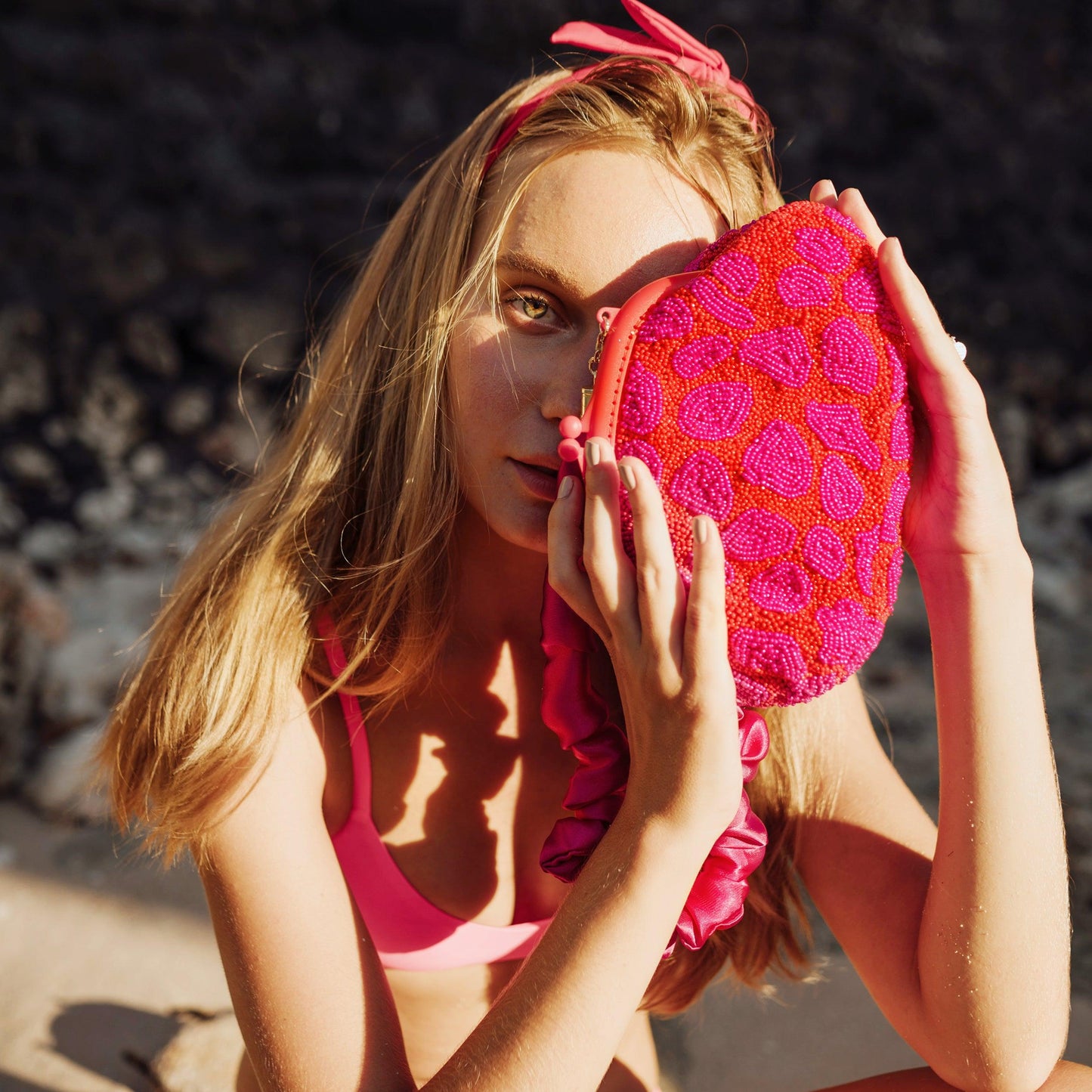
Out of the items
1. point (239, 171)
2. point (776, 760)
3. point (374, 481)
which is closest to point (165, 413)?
point (239, 171)

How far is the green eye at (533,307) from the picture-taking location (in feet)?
3.37

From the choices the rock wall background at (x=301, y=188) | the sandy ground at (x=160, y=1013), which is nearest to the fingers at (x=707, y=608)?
the sandy ground at (x=160, y=1013)

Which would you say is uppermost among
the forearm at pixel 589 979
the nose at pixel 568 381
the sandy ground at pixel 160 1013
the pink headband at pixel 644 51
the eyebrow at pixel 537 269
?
the pink headband at pixel 644 51

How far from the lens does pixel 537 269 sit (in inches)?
39.4

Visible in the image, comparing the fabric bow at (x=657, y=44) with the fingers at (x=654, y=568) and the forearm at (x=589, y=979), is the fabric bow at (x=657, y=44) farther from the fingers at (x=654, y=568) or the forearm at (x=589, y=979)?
the forearm at (x=589, y=979)

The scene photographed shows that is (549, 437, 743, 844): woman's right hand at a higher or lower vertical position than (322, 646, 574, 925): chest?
higher

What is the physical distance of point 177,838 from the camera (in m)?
1.06

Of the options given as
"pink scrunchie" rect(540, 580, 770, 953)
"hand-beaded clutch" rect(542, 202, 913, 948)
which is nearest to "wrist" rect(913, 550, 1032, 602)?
"hand-beaded clutch" rect(542, 202, 913, 948)

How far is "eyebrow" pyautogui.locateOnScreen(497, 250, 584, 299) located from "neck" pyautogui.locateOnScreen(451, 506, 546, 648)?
1.06 feet

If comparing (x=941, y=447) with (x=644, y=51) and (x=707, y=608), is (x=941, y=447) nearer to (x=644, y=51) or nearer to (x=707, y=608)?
(x=707, y=608)

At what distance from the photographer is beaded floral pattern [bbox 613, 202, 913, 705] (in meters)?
0.87

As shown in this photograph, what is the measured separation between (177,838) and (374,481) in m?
0.44

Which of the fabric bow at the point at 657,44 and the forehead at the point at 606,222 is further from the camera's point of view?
the fabric bow at the point at 657,44

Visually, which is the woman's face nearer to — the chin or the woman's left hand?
the chin
